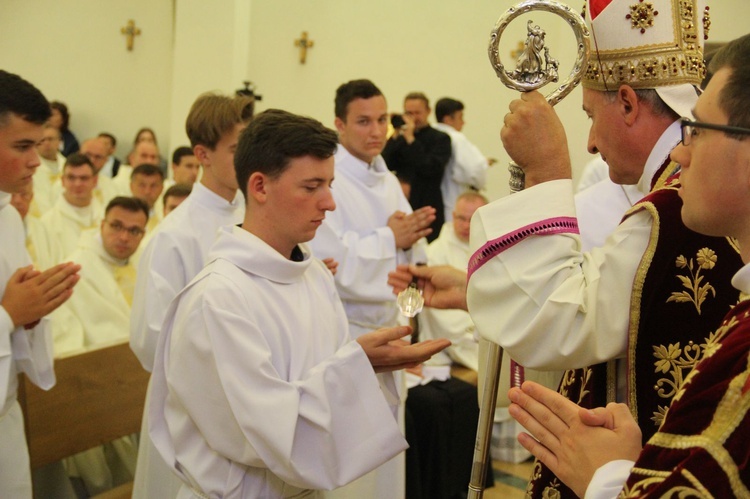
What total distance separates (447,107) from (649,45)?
26.4 feet

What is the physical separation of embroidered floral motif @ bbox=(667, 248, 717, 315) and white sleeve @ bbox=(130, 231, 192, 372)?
2102 mm

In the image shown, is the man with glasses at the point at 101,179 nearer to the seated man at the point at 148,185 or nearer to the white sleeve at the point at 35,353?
the seated man at the point at 148,185

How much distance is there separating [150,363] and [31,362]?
0.47 metres

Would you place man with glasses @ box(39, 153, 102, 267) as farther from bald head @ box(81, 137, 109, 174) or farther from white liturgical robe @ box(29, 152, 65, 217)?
bald head @ box(81, 137, 109, 174)

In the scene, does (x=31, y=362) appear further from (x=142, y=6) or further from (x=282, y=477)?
(x=142, y=6)

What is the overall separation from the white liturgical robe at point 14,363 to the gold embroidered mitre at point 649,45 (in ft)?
7.39

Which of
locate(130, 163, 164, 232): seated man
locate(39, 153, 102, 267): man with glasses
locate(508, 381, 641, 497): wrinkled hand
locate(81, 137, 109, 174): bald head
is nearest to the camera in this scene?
locate(508, 381, 641, 497): wrinkled hand

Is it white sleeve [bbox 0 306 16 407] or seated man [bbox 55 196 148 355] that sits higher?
white sleeve [bbox 0 306 16 407]

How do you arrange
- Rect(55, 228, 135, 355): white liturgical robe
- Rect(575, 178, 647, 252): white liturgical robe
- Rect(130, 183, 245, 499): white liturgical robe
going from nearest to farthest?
Rect(130, 183, 245, 499): white liturgical robe → Rect(575, 178, 647, 252): white liturgical robe → Rect(55, 228, 135, 355): white liturgical robe

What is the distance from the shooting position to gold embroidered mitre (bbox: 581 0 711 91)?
2.02 m

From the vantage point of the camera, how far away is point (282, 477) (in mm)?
2232

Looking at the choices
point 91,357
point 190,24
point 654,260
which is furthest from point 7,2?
point 654,260

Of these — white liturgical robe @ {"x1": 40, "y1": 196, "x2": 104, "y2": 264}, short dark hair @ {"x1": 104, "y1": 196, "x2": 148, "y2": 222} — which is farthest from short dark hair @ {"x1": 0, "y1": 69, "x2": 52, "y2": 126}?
white liturgical robe @ {"x1": 40, "y1": 196, "x2": 104, "y2": 264}

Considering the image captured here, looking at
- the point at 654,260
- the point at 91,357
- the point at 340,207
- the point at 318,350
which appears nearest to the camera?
the point at 654,260
